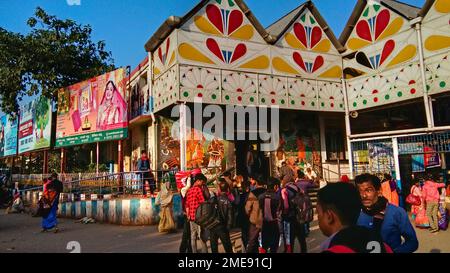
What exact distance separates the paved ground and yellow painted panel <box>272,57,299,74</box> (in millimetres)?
6297

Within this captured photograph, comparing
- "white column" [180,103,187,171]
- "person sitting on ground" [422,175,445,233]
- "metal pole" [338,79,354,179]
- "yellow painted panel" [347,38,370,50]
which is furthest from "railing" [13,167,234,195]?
"yellow painted panel" [347,38,370,50]

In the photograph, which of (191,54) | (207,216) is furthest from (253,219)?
Result: (191,54)

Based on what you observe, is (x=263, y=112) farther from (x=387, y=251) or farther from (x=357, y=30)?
(x=387, y=251)

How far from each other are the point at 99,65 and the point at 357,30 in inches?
679

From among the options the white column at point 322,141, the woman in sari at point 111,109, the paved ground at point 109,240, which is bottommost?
the paved ground at point 109,240

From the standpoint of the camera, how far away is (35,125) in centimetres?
2167

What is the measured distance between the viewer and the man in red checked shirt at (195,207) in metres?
5.71

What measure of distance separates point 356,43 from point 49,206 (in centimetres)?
1291

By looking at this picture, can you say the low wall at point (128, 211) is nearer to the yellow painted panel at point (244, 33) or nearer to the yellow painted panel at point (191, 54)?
the yellow painted panel at point (191, 54)

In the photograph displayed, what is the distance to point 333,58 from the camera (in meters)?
13.7

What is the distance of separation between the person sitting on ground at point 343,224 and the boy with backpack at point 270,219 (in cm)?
317

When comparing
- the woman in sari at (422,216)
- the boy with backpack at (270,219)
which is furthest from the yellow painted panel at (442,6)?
the boy with backpack at (270,219)

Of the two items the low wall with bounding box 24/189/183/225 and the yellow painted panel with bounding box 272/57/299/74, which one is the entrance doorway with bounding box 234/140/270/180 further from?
the low wall with bounding box 24/189/183/225

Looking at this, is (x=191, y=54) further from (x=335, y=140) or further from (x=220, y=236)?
(x=335, y=140)
